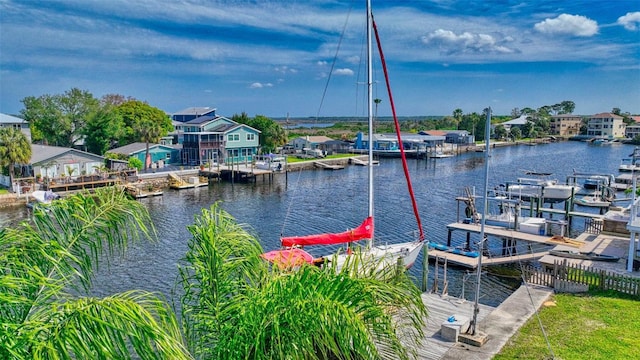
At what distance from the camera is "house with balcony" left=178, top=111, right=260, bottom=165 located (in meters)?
72.2

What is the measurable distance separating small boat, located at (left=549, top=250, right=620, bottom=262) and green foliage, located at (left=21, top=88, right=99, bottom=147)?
71381 mm

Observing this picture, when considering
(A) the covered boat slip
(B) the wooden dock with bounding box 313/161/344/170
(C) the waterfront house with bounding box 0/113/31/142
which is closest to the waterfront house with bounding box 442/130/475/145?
(B) the wooden dock with bounding box 313/161/344/170

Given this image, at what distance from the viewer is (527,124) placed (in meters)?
164

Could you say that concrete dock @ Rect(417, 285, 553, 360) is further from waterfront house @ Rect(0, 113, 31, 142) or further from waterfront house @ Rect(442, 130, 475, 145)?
waterfront house @ Rect(442, 130, 475, 145)

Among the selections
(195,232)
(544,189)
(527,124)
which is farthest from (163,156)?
(527,124)

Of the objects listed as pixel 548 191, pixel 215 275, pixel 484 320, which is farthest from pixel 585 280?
pixel 548 191

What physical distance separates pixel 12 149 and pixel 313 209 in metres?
31.7

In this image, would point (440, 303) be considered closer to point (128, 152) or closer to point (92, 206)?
point (92, 206)

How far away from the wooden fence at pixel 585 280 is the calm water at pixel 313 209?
429 cm

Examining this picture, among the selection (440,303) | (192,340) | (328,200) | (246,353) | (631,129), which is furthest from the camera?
(631,129)

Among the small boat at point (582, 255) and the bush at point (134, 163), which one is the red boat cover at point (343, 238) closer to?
the small boat at point (582, 255)

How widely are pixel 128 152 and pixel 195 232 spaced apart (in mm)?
65089

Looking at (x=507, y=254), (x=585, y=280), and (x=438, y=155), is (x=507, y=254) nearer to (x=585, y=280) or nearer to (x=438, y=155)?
(x=585, y=280)

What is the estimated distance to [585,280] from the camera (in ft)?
66.9
